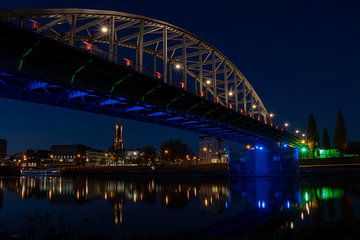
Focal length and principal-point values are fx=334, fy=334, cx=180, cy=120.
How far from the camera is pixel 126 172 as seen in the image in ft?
307

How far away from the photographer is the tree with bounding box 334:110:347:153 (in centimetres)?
10375

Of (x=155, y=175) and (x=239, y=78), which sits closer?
(x=239, y=78)

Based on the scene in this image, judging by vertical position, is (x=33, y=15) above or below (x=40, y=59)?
above

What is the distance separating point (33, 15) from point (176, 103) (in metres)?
16.3

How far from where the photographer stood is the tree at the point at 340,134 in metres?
104

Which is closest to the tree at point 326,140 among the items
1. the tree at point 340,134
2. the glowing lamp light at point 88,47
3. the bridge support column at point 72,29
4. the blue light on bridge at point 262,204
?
the tree at point 340,134

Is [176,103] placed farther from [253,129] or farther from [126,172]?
[126,172]

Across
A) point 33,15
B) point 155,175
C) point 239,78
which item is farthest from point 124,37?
point 155,175

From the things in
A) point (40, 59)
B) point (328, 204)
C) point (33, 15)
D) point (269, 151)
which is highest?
point (33, 15)

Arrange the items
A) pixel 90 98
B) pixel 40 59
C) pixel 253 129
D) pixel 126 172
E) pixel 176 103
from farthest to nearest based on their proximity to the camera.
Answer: pixel 126 172 < pixel 253 129 < pixel 176 103 < pixel 90 98 < pixel 40 59

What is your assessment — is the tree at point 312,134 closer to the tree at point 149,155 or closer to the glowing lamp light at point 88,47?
the tree at point 149,155

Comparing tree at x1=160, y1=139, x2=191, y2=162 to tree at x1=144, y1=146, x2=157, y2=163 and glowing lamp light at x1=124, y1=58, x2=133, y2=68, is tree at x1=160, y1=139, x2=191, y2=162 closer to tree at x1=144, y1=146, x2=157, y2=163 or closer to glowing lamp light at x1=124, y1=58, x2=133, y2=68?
tree at x1=144, y1=146, x2=157, y2=163

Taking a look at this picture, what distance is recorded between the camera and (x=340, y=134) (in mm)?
105812

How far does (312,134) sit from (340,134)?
12.8m
